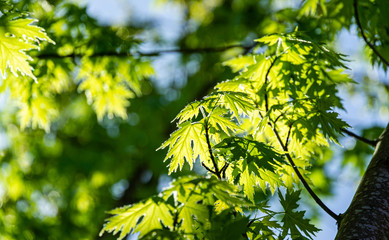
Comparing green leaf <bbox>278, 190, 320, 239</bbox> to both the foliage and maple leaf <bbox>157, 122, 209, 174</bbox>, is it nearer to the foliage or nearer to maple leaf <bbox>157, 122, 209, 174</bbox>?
the foliage

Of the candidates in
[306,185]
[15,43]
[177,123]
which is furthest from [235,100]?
[15,43]

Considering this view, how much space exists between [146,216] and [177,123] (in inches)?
16.3

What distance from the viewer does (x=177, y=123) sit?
1.45 m

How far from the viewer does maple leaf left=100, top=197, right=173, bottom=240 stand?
3.84ft

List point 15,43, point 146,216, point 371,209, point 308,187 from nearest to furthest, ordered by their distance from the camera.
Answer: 1. point 146,216
2. point 371,209
3. point 308,187
4. point 15,43

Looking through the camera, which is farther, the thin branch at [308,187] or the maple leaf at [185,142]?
the thin branch at [308,187]

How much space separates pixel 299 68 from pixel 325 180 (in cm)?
400

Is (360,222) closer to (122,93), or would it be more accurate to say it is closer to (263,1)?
(122,93)

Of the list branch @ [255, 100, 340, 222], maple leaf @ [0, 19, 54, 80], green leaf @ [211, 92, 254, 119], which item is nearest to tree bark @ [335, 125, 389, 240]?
branch @ [255, 100, 340, 222]

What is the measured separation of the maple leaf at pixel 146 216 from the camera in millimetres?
1171

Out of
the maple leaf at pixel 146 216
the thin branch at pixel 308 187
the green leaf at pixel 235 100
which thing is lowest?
the maple leaf at pixel 146 216

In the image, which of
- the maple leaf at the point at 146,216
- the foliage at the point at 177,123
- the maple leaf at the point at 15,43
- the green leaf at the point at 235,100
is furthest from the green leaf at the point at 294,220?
the maple leaf at the point at 15,43

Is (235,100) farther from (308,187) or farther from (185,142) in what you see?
(308,187)

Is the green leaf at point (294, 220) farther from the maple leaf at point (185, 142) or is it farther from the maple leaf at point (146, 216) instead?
the maple leaf at point (146, 216)
